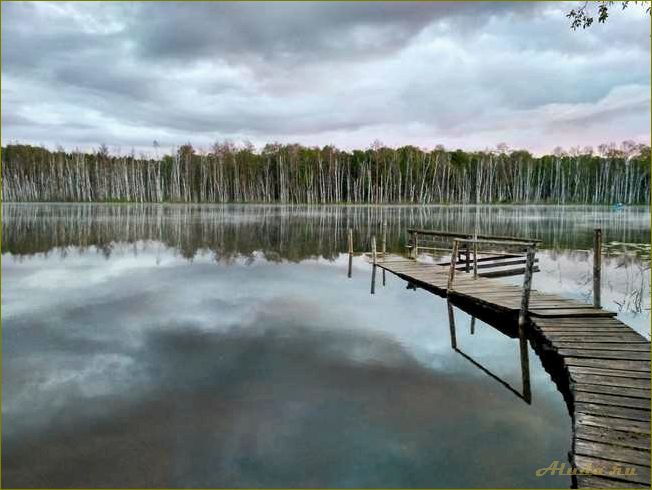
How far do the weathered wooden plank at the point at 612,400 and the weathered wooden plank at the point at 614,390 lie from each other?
2.8 inches

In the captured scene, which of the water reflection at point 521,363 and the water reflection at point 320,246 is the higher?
the water reflection at point 320,246

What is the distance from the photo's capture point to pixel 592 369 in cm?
674

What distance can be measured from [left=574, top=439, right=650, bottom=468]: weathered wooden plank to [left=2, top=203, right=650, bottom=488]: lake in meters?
0.52

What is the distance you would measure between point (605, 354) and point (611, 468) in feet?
10.7

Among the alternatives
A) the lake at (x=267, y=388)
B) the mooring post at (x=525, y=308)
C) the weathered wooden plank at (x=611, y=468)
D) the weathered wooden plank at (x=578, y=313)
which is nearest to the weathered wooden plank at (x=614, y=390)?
the lake at (x=267, y=388)

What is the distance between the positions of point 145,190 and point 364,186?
136 ft

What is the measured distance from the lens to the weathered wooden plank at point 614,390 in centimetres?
577

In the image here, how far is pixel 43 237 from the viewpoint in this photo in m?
26.8

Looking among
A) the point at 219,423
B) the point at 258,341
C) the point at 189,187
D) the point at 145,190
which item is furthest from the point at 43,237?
the point at 145,190

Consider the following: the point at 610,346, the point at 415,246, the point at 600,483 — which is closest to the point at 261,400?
the point at 600,483

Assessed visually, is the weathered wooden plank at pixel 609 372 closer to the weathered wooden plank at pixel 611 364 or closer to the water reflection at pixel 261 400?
the weathered wooden plank at pixel 611 364

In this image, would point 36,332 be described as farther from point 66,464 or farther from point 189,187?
point 189,187

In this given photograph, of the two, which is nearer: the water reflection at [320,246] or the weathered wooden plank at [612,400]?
the weathered wooden plank at [612,400]

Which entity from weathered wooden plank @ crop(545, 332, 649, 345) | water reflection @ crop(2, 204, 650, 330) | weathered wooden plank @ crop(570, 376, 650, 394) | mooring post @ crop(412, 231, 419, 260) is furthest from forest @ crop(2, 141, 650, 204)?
weathered wooden plank @ crop(570, 376, 650, 394)
